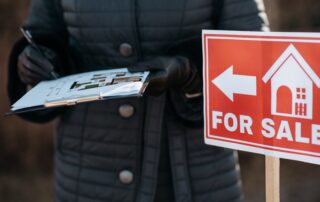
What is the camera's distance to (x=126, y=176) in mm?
1876

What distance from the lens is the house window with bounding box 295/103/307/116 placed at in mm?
1467

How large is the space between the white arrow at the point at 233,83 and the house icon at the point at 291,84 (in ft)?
0.12

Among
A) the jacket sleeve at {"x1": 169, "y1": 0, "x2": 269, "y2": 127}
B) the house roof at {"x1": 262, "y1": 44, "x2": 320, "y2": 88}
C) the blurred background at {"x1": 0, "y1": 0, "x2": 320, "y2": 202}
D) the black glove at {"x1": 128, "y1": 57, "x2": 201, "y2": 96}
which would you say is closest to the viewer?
the house roof at {"x1": 262, "y1": 44, "x2": 320, "y2": 88}

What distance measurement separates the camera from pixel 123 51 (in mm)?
1860

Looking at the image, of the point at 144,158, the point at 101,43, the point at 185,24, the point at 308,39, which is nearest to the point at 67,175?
the point at 144,158

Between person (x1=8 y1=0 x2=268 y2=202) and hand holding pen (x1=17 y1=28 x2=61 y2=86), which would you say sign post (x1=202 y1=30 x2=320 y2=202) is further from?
hand holding pen (x1=17 y1=28 x2=61 y2=86)

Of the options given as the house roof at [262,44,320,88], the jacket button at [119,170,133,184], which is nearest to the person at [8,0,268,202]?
the jacket button at [119,170,133,184]

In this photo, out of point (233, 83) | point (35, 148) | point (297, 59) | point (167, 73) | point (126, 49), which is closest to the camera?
point (297, 59)

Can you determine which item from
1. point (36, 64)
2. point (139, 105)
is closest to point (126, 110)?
point (139, 105)

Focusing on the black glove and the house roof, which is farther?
the black glove

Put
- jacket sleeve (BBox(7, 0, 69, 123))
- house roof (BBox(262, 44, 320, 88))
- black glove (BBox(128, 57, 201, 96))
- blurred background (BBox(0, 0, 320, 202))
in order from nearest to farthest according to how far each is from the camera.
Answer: house roof (BBox(262, 44, 320, 88)) < black glove (BBox(128, 57, 201, 96)) < jacket sleeve (BBox(7, 0, 69, 123)) < blurred background (BBox(0, 0, 320, 202))

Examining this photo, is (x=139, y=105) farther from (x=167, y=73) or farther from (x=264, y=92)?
(x=264, y=92)

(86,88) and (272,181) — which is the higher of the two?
(86,88)

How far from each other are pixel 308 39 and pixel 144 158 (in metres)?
0.61
